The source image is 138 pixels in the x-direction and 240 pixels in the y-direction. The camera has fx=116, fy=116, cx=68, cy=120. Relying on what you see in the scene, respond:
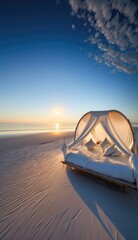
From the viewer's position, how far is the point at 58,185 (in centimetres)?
455

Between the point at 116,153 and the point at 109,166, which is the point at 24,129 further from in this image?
the point at 109,166

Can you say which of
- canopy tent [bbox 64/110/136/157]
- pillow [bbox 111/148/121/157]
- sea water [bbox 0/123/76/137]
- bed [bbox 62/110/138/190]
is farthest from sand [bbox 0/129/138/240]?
sea water [bbox 0/123/76/137]

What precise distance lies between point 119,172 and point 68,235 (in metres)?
2.49

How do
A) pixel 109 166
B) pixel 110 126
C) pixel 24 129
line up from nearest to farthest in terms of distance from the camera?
pixel 109 166, pixel 110 126, pixel 24 129

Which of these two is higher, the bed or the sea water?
the sea water

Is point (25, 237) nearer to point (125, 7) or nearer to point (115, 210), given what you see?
point (115, 210)

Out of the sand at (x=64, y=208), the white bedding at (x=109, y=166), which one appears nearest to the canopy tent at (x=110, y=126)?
the white bedding at (x=109, y=166)

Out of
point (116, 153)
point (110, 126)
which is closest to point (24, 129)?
point (110, 126)

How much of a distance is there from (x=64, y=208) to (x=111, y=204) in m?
1.44

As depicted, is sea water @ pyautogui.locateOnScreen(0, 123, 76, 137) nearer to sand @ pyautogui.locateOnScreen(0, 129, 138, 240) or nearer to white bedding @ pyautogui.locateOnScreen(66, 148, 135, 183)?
sand @ pyautogui.locateOnScreen(0, 129, 138, 240)

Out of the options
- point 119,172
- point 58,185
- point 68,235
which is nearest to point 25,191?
point 58,185

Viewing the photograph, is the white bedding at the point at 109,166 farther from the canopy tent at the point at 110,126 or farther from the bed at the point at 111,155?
the canopy tent at the point at 110,126

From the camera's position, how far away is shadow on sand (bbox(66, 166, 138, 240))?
2.68 meters

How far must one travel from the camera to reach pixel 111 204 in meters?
3.52
